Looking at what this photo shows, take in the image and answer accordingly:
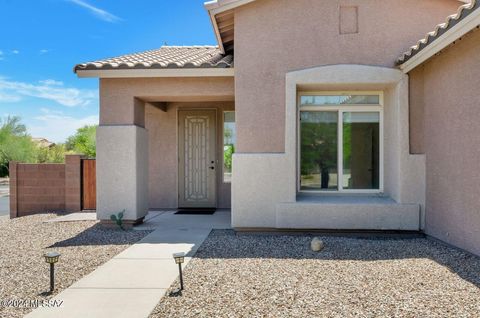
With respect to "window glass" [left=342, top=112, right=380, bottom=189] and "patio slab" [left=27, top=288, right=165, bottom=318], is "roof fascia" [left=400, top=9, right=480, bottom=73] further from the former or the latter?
"patio slab" [left=27, top=288, right=165, bottom=318]

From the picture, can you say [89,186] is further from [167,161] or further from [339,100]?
[339,100]

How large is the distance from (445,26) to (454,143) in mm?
2160

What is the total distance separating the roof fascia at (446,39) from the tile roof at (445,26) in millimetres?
46

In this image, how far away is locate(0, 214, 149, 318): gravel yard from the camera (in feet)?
17.1

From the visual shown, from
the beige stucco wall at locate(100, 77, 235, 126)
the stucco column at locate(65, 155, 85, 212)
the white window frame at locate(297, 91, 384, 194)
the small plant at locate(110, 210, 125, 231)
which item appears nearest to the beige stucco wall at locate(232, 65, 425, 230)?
the white window frame at locate(297, 91, 384, 194)

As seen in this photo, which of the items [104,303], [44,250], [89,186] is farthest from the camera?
[89,186]

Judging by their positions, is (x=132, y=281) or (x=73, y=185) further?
(x=73, y=185)

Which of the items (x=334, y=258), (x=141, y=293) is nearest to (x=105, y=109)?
(x=141, y=293)

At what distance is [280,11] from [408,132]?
404 centimetres

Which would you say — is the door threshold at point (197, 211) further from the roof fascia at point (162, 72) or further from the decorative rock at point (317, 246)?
the decorative rock at point (317, 246)

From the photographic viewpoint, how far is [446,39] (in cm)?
644

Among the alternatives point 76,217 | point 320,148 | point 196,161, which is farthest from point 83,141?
point 320,148

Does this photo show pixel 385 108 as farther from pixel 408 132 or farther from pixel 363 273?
pixel 363 273

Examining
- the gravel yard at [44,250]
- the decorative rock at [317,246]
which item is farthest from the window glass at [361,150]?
the gravel yard at [44,250]
